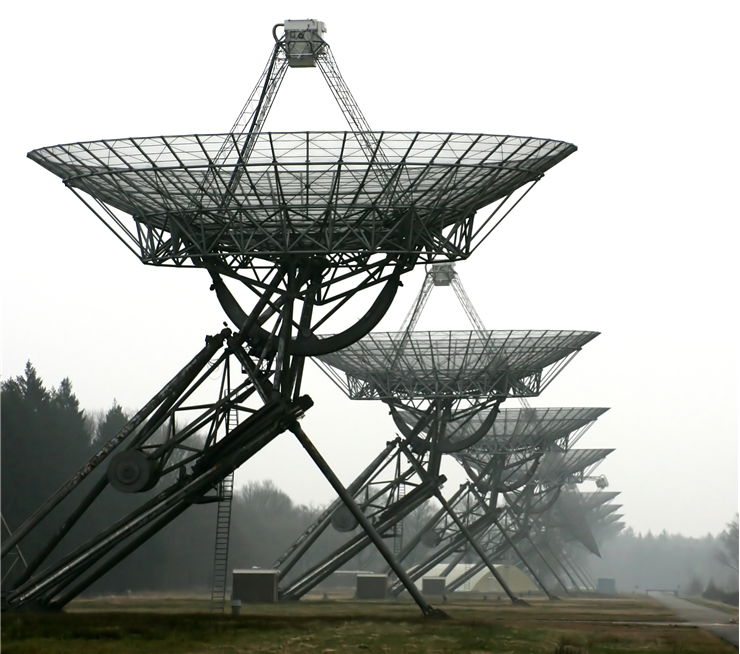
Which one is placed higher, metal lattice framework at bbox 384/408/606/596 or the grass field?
metal lattice framework at bbox 384/408/606/596

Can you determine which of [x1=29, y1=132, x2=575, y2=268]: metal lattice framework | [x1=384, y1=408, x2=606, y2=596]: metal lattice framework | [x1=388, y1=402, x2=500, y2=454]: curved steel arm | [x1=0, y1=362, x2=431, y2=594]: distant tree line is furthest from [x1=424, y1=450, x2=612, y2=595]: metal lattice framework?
[x1=29, y1=132, x2=575, y2=268]: metal lattice framework

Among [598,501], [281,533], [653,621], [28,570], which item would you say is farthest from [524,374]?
[598,501]

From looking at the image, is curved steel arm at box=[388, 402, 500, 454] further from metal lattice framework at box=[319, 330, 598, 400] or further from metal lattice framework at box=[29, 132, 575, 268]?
metal lattice framework at box=[29, 132, 575, 268]

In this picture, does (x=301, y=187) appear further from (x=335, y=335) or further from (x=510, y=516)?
(x=510, y=516)

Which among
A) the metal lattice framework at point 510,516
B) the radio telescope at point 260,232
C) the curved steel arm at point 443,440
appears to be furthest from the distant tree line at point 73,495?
the radio telescope at point 260,232

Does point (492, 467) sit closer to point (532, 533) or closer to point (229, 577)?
point (229, 577)

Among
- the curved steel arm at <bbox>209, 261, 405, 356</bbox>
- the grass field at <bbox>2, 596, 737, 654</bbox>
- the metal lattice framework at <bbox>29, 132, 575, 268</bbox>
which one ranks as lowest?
the grass field at <bbox>2, 596, 737, 654</bbox>

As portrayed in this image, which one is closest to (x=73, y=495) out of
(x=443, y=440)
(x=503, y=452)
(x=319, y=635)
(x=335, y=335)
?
(x=503, y=452)

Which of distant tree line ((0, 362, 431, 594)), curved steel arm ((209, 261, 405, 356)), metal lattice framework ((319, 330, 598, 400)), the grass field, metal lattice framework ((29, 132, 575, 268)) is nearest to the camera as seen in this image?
the grass field

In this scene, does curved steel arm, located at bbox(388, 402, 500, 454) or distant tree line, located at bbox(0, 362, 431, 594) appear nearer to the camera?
curved steel arm, located at bbox(388, 402, 500, 454)

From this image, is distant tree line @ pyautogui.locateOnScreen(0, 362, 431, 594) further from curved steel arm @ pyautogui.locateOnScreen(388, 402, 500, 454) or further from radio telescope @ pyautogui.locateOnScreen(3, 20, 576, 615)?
radio telescope @ pyautogui.locateOnScreen(3, 20, 576, 615)

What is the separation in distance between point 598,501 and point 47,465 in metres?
97.6

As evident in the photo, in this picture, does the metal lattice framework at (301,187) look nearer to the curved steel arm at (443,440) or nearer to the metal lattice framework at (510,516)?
the curved steel arm at (443,440)

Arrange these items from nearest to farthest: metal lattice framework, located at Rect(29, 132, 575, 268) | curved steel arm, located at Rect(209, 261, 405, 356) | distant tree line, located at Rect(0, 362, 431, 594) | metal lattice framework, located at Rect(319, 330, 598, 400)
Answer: metal lattice framework, located at Rect(29, 132, 575, 268) < curved steel arm, located at Rect(209, 261, 405, 356) < metal lattice framework, located at Rect(319, 330, 598, 400) < distant tree line, located at Rect(0, 362, 431, 594)
